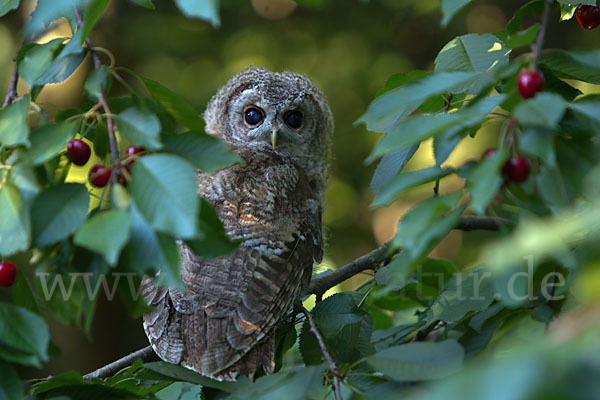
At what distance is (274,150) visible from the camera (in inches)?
131

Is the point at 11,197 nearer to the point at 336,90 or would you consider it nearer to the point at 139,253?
the point at 139,253

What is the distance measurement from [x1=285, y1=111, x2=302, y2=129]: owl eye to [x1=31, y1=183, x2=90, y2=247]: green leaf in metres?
2.42

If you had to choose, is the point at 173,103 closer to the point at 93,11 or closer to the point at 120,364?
the point at 93,11

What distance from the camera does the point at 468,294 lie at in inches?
69.5

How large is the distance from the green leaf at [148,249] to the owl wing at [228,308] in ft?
3.16

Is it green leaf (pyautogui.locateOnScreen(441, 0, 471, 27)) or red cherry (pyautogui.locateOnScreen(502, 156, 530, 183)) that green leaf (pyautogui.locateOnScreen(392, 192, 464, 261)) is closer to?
red cherry (pyautogui.locateOnScreen(502, 156, 530, 183))

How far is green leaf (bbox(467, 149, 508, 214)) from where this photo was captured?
3.19ft

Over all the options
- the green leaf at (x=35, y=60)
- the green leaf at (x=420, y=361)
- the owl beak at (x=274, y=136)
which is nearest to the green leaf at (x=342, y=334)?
the green leaf at (x=420, y=361)

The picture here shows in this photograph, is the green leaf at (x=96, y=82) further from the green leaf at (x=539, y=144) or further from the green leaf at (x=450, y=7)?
the green leaf at (x=539, y=144)

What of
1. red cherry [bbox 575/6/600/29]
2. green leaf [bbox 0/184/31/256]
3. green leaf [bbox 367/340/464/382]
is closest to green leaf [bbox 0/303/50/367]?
green leaf [bbox 0/184/31/256]

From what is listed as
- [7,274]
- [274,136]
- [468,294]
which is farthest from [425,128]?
[274,136]

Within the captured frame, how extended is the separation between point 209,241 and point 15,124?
455mm

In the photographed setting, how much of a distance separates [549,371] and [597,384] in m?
0.06

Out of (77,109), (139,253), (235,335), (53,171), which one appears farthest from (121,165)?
(235,335)
